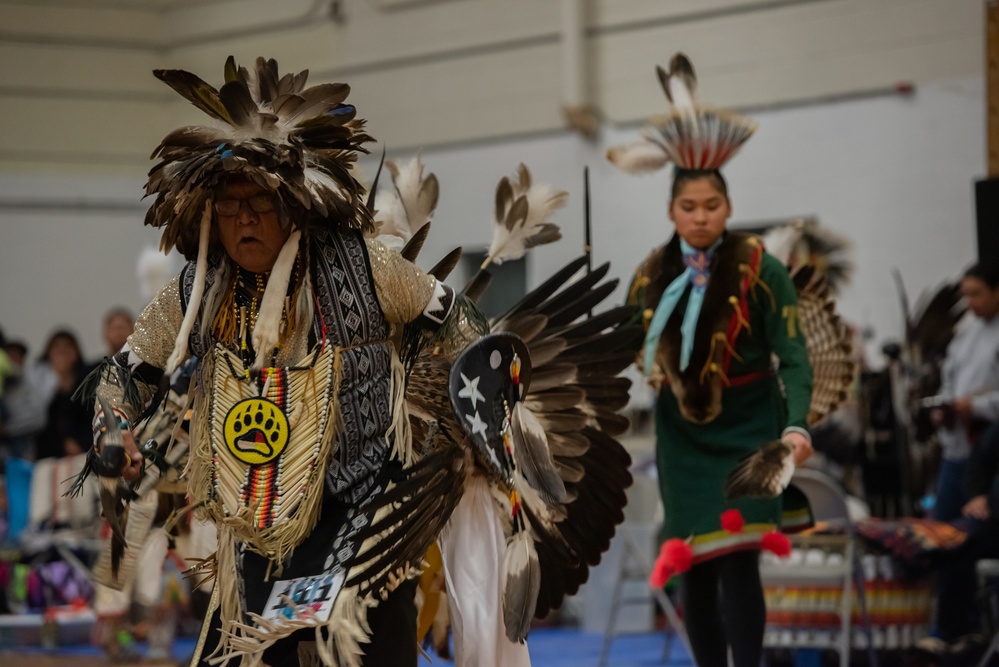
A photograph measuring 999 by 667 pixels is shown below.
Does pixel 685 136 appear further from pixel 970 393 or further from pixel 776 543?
pixel 970 393

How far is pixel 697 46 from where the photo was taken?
31.5 ft

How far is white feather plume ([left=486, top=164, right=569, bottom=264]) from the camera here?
341cm

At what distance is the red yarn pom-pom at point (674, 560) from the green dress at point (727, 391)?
0.02 meters

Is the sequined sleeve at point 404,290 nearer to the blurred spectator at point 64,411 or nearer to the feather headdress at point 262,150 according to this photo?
the feather headdress at point 262,150

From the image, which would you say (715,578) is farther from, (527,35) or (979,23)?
(527,35)

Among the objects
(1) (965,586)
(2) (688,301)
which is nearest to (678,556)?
(2) (688,301)

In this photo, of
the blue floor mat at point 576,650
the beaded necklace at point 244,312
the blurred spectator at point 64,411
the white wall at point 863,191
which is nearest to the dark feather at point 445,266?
the beaded necklace at point 244,312

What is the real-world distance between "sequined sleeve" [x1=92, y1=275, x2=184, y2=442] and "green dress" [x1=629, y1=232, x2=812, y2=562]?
1.39 meters

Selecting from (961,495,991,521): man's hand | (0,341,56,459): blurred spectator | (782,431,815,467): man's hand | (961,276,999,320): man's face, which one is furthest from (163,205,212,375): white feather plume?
(0,341,56,459): blurred spectator

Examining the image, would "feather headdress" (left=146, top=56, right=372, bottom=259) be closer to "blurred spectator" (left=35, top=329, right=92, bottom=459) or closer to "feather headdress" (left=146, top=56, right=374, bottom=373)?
"feather headdress" (left=146, top=56, right=374, bottom=373)

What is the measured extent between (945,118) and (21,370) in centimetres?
562

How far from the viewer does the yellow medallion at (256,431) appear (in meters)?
2.45

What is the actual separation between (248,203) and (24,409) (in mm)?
6304

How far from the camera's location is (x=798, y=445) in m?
3.34
